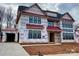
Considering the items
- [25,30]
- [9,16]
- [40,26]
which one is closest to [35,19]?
[40,26]

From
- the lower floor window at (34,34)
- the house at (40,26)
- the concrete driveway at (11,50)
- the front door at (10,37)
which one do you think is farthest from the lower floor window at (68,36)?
the front door at (10,37)

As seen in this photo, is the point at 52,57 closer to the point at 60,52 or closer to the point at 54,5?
the point at 60,52

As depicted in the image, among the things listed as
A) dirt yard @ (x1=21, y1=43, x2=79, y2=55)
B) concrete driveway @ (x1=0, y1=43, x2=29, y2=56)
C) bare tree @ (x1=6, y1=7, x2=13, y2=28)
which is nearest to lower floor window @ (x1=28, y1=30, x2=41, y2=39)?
dirt yard @ (x1=21, y1=43, x2=79, y2=55)

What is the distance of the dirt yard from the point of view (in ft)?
10.1

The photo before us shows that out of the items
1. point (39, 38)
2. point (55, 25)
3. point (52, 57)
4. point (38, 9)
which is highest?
point (38, 9)

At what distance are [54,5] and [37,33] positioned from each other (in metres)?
0.53

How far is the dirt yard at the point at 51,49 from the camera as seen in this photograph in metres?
3.08

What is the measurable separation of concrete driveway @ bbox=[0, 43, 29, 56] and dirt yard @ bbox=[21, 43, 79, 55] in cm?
8

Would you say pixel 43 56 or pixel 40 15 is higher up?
pixel 40 15

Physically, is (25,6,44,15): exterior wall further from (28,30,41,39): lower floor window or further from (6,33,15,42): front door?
(6,33,15,42): front door

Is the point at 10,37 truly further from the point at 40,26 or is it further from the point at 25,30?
the point at 40,26

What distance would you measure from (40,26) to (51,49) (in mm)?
414

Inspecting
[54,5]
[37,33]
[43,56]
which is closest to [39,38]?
[37,33]

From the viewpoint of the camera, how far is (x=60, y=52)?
3.09 m
